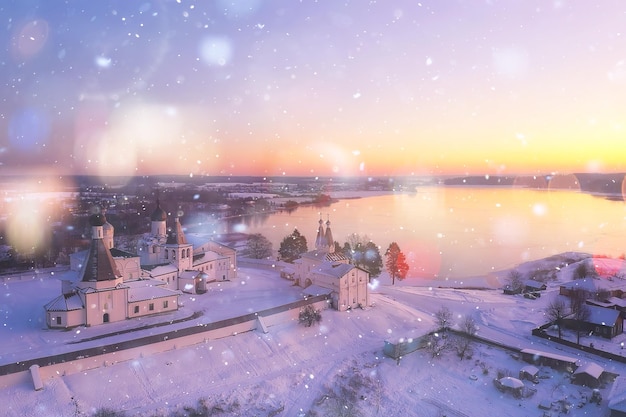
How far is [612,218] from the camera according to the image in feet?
179

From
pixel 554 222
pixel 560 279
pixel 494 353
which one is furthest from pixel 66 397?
pixel 554 222

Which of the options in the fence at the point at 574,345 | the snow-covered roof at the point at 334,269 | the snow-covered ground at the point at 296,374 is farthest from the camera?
the snow-covered roof at the point at 334,269

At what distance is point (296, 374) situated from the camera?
1164 cm

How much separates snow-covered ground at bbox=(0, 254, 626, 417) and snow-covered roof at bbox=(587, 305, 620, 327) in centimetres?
194

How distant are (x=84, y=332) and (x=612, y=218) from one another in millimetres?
58883

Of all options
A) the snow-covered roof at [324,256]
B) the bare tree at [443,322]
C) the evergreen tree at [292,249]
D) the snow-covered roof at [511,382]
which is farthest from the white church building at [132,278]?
the snow-covered roof at [511,382]

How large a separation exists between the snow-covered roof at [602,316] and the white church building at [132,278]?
1350cm

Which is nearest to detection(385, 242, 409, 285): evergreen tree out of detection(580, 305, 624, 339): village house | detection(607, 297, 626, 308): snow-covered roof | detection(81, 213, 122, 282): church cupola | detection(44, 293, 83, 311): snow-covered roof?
detection(607, 297, 626, 308): snow-covered roof

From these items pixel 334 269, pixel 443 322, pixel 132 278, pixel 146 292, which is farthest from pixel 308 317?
pixel 132 278

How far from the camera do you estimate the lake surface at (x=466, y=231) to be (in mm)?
31609

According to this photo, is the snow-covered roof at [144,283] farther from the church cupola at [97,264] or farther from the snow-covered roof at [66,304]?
the snow-covered roof at [66,304]

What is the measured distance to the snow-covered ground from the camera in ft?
33.2

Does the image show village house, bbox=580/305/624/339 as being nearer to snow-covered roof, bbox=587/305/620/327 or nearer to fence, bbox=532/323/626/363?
snow-covered roof, bbox=587/305/620/327

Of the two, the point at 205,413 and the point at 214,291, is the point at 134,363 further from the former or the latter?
the point at 214,291
